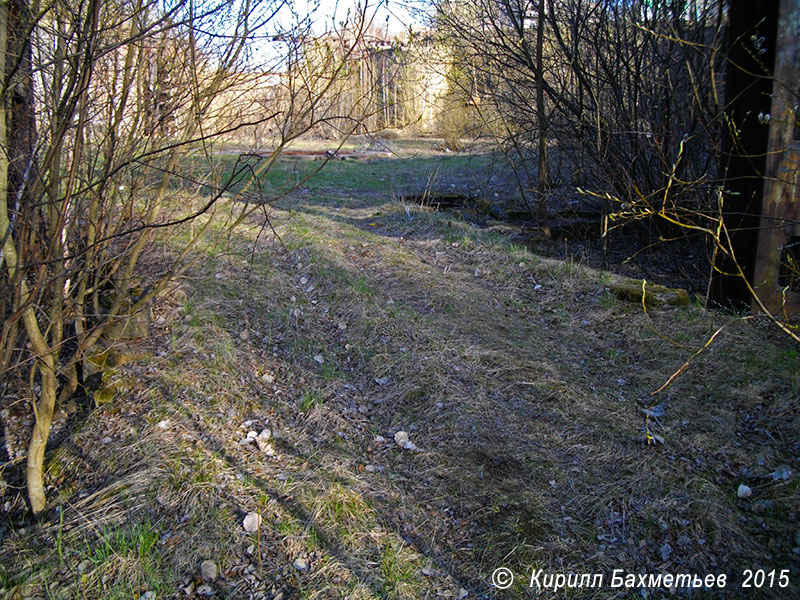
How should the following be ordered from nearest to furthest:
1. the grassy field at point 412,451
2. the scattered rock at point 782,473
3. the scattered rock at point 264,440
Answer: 1. the grassy field at point 412,451
2. the scattered rock at point 782,473
3. the scattered rock at point 264,440

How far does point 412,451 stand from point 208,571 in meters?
1.23

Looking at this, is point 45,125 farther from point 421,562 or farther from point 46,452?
point 421,562

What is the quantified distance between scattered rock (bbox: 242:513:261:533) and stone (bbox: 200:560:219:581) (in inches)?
8.6

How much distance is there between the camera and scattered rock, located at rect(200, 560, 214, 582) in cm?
236

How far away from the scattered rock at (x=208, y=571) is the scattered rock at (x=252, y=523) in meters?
0.21

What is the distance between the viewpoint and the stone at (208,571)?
236 cm

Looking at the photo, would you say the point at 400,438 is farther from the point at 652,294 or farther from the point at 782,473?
the point at 652,294

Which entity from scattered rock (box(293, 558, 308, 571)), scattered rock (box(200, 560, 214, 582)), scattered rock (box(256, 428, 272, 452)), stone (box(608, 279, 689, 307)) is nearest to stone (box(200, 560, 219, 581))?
scattered rock (box(200, 560, 214, 582))

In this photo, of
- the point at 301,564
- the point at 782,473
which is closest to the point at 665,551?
the point at 782,473

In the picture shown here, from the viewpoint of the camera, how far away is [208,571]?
2375 mm

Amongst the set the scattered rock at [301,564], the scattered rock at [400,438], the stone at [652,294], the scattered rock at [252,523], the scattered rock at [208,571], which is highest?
the stone at [652,294]

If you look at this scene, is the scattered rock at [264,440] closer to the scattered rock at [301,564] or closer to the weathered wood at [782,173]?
the scattered rock at [301,564]

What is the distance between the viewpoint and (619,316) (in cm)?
467

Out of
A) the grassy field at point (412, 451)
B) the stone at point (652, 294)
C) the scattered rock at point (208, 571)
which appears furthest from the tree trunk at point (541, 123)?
the scattered rock at point (208, 571)
